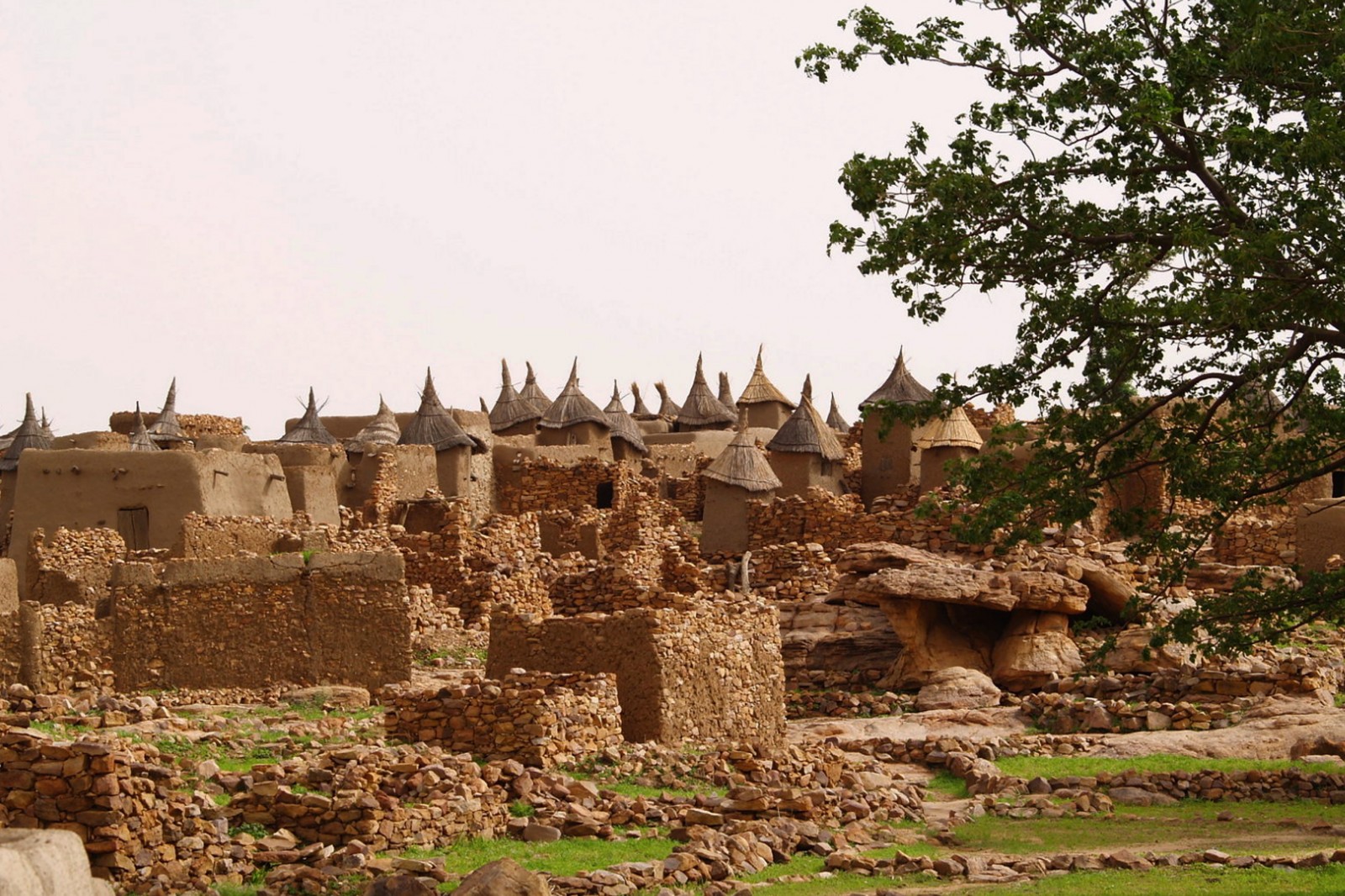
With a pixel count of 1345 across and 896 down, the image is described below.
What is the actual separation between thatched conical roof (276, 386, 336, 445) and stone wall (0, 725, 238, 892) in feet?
91.2

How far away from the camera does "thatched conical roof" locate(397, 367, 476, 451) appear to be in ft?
127

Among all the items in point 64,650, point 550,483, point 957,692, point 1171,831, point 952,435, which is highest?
point 952,435

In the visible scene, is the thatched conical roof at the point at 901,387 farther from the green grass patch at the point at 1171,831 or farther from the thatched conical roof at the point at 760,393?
the green grass patch at the point at 1171,831

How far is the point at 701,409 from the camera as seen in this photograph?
54.4 meters

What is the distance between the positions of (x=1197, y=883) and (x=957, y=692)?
1099 cm

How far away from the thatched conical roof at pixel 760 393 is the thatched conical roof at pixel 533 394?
15.2 feet

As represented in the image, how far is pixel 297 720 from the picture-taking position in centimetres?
1962

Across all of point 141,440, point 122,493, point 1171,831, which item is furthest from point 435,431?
point 1171,831

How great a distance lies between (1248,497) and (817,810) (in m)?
4.47

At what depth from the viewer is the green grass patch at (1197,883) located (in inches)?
590

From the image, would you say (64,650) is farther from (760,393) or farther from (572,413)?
(760,393)

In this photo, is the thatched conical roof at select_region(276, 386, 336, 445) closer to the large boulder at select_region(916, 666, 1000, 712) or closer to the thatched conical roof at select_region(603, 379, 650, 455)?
the thatched conical roof at select_region(603, 379, 650, 455)

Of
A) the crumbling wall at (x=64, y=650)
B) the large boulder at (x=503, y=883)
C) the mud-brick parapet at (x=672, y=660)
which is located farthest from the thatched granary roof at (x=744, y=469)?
the large boulder at (x=503, y=883)

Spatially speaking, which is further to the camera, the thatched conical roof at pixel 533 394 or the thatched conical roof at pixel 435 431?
the thatched conical roof at pixel 533 394
